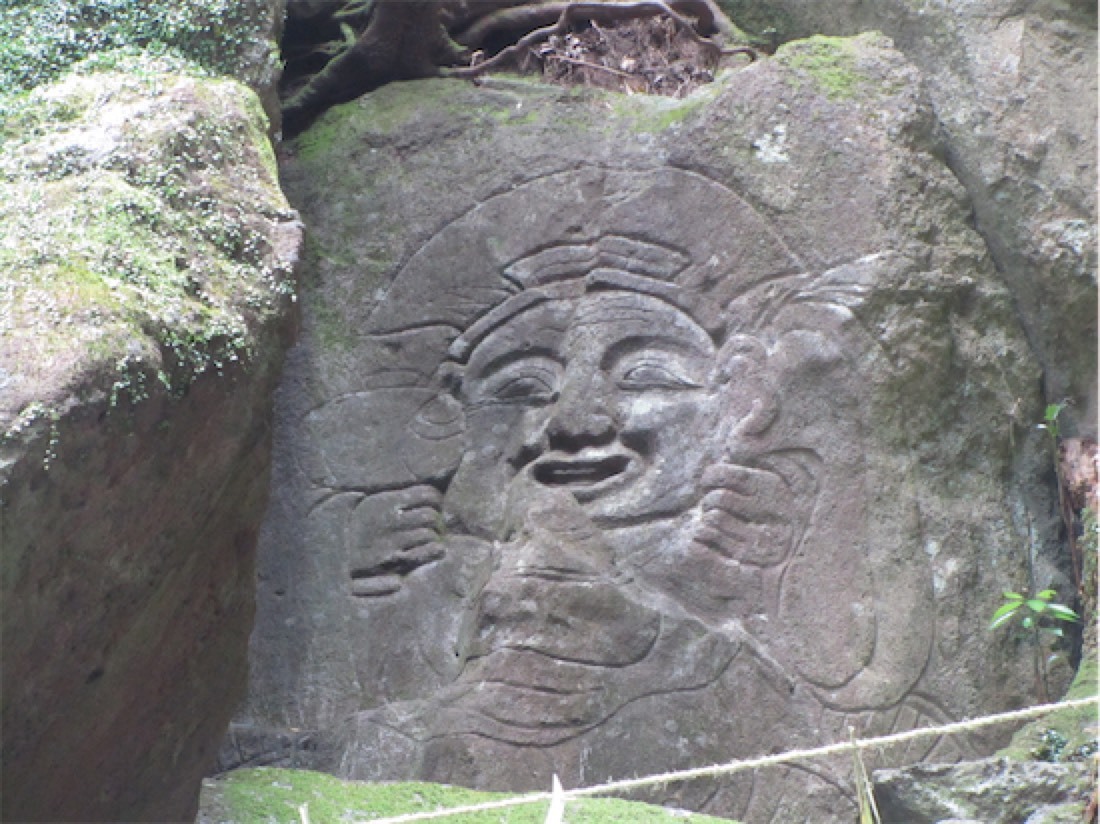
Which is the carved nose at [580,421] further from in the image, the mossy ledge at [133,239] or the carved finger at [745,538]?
the mossy ledge at [133,239]

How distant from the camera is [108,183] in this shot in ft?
9.49

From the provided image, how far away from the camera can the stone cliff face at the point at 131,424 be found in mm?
2359

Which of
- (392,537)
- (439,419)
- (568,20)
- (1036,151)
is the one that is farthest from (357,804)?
(568,20)

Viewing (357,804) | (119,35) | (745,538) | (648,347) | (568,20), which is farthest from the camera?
(568,20)

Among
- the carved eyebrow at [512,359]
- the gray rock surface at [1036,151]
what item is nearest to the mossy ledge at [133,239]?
the carved eyebrow at [512,359]

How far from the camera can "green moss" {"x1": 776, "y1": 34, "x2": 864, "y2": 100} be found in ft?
14.9

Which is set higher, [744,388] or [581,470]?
[744,388]

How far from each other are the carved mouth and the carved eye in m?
0.24

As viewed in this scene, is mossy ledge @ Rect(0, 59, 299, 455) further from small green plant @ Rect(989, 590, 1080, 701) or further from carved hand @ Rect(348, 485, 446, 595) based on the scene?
small green plant @ Rect(989, 590, 1080, 701)

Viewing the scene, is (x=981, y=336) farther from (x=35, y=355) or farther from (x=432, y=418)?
(x=35, y=355)

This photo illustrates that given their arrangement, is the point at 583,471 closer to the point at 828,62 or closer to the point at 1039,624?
the point at 1039,624

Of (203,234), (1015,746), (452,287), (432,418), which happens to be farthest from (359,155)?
(1015,746)

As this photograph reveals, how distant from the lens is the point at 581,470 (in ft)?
13.7

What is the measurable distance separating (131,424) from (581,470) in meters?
1.90
